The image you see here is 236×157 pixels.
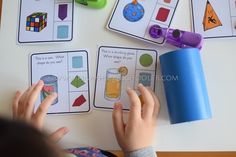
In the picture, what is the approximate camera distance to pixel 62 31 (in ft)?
2.31

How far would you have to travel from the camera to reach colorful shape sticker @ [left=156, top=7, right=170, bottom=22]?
69 cm

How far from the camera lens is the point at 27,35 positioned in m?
0.71

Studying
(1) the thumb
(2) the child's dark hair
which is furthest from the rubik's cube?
(2) the child's dark hair

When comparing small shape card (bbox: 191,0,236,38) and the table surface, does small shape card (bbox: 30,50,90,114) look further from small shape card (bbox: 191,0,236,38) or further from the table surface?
small shape card (bbox: 191,0,236,38)

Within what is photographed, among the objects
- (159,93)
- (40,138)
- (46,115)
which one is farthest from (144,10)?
(40,138)

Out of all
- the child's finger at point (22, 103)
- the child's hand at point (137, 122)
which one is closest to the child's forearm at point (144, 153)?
the child's hand at point (137, 122)

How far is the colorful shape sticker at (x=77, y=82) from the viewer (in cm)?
68

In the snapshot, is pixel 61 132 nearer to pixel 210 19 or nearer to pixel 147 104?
pixel 147 104

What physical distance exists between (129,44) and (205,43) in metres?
0.16

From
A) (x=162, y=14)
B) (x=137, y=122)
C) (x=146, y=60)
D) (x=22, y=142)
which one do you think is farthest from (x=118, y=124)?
(x=22, y=142)

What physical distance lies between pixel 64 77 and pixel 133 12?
0.20 m

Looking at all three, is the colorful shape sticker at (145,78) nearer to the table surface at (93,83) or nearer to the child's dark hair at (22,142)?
the table surface at (93,83)

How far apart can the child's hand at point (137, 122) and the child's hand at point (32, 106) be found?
0.11m

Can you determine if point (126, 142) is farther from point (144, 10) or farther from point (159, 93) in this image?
point (144, 10)
